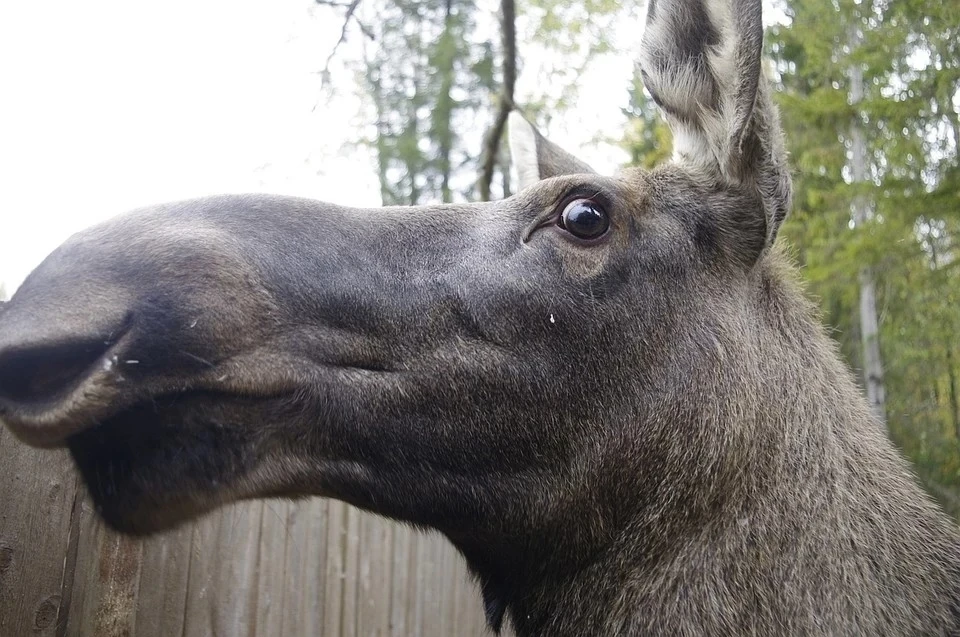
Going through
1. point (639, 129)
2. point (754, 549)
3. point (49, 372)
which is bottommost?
point (639, 129)

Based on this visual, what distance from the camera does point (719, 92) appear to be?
316 centimetres

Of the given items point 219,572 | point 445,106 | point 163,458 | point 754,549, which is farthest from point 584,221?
point 445,106

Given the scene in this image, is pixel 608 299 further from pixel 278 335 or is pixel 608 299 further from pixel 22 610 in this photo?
pixel 22 610

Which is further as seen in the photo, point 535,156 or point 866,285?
point 866,285

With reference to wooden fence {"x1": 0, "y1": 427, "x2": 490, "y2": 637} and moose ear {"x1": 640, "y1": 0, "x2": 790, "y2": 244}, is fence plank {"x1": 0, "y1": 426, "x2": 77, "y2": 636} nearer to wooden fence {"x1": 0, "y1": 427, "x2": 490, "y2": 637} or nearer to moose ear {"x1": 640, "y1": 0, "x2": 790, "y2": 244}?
wooden fence {"x1": 0, "y1": 427, "x2": 490, "y2": 637}

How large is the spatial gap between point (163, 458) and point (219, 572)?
229 centimetres

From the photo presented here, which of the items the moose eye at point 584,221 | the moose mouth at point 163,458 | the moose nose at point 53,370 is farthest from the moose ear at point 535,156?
the moose nose at point 53,370

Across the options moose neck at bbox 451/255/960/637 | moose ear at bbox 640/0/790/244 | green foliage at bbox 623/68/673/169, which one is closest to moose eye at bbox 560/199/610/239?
moose ear at bbox 640/0/790/244

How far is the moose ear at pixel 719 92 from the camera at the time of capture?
116 inches

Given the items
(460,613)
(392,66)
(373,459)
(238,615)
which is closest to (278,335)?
(373,459)

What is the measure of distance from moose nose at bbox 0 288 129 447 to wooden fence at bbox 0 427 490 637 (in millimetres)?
732

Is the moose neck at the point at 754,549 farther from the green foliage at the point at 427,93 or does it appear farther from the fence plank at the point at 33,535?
the green foliage at the point at 427,93

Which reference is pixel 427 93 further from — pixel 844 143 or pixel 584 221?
pixel 584 221

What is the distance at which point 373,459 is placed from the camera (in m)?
2.62
